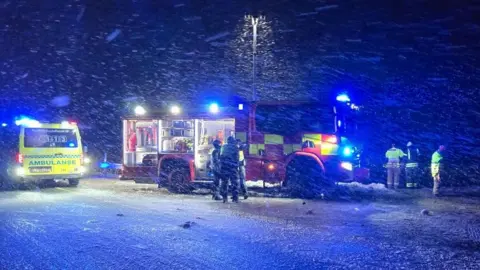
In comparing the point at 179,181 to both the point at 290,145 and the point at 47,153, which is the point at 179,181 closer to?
the point at 290,145

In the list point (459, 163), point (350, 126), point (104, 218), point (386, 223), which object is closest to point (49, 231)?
point (104, 218)

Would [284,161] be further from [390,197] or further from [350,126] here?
[390,197]

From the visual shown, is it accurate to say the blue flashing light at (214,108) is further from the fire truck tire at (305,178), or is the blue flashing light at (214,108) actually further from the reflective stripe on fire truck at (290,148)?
the fire truck tire at (305,178)

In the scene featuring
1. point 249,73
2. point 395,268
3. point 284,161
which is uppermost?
point 249,73

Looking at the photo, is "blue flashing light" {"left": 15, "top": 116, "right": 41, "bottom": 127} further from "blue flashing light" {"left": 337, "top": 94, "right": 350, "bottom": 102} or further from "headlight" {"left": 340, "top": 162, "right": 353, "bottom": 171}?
"headlight" {"left": 340, "top": 162, "right": 353, "bottom": 171}

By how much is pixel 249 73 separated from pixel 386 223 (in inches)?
1149

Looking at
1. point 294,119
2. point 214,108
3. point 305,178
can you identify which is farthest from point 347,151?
point 214,108

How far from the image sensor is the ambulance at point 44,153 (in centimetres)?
1257

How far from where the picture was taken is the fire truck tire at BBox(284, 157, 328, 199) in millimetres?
11430

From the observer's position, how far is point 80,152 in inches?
537

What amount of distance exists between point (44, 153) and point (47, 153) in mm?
79

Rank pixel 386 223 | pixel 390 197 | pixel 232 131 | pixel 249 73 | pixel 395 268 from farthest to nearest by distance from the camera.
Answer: pixel 249 73 → pixel 232 131 → pixel 390 197 → pixel 386 223 → pixel 395 268

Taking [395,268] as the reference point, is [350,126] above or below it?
above

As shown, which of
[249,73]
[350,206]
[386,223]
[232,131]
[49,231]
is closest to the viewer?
[49,231]
